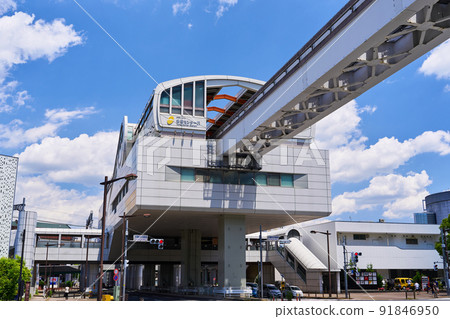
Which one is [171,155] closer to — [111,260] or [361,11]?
[361,11]

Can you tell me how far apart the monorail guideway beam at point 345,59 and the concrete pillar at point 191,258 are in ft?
85.6

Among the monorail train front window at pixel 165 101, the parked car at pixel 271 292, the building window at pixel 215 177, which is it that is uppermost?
the monorail train front window at pixel 165 101

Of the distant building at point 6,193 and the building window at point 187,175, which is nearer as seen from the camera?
the building window at point 187,175

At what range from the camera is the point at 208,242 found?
72688mm

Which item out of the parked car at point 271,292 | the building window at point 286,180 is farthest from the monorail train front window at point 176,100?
the parked car at point 271,292

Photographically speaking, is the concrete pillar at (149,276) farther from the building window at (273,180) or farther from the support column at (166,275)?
the building window at (273,180)

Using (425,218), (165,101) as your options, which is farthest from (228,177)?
(425,218)

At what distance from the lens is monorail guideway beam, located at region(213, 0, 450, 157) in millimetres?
18781

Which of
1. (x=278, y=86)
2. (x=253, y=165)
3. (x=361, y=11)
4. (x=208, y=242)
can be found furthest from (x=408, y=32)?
(x=208, y=242)

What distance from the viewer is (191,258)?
56.1 m

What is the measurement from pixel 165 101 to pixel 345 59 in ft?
80.7

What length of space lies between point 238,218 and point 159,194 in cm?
857

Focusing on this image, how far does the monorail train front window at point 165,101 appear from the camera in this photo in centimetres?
4344
